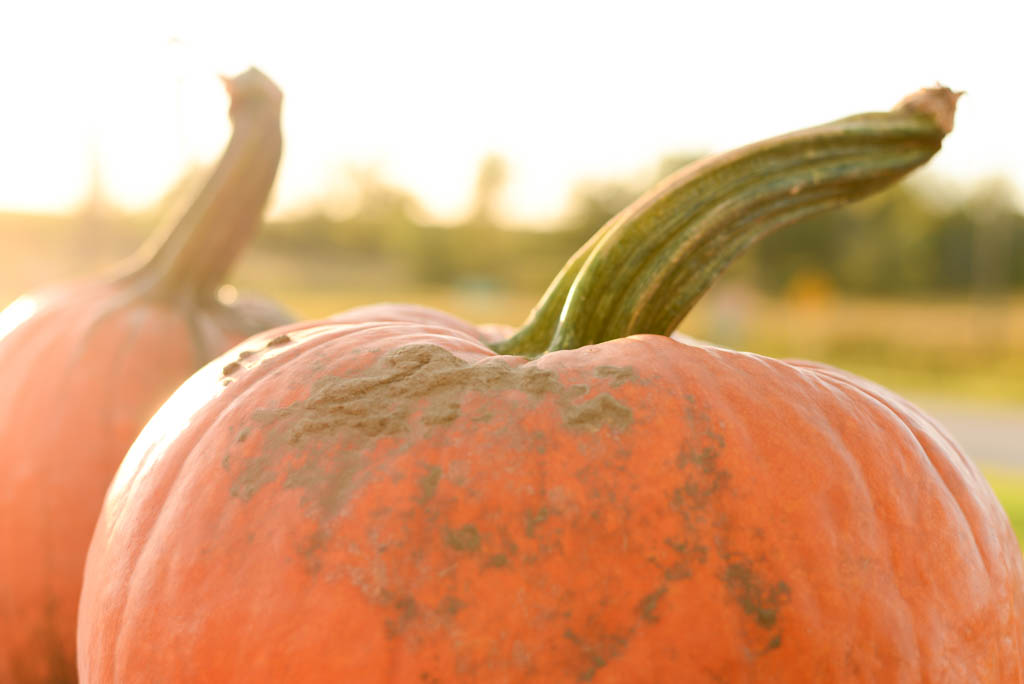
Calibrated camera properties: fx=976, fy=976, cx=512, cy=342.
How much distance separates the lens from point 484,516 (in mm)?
1033

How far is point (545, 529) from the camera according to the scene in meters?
1.02

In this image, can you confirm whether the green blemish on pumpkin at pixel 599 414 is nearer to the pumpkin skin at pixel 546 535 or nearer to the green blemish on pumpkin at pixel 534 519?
the pumpkin skin at pixel 546 535

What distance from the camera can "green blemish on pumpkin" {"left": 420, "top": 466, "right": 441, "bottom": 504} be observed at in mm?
1052

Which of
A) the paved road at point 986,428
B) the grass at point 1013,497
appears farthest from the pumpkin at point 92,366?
the paved road at point 986,428

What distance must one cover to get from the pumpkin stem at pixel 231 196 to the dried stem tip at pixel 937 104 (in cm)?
134

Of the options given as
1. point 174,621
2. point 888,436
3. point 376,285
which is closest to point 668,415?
point 888,436

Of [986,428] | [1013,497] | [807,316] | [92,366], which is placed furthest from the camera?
[807,316]

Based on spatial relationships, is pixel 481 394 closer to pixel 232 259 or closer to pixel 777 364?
pixel 777 364

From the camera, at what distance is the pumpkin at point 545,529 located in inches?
39.4

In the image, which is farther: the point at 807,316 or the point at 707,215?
the point at 807,316

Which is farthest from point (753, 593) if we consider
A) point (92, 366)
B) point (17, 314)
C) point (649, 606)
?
point (17, 314)

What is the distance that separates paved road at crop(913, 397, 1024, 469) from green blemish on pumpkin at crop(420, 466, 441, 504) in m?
8.18

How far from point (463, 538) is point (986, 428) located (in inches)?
515

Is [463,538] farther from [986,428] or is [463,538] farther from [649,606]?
[986,428]
